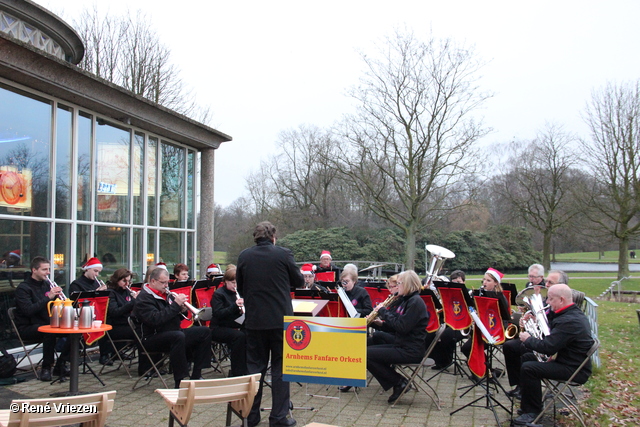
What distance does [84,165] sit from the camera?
9.20 meters

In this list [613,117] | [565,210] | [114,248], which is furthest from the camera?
[565,210]

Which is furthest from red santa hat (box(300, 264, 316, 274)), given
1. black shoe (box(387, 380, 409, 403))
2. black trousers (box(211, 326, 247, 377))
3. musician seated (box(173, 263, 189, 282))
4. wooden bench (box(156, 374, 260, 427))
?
wooden bench (box(156, 374, 260, 427))

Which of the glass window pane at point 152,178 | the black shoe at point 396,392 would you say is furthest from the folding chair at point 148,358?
the glass window pane at point 152,178

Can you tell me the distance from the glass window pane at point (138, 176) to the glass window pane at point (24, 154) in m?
2.21

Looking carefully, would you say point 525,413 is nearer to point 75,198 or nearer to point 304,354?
point 304,354

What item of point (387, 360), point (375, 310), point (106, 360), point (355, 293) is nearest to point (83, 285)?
point (106, 360)

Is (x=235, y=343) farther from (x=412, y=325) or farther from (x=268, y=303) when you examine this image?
(x=412, y=325)

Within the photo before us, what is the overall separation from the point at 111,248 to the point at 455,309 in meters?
6.34

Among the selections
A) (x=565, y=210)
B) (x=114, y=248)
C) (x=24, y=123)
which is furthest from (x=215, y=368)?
(x=565, y=210)

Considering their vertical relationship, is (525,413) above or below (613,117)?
below

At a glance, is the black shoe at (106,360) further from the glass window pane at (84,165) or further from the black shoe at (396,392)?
the black shoe at (396,392)

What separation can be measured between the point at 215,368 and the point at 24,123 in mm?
4698

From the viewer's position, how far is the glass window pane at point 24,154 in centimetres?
784

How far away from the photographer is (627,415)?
5.64 metres
